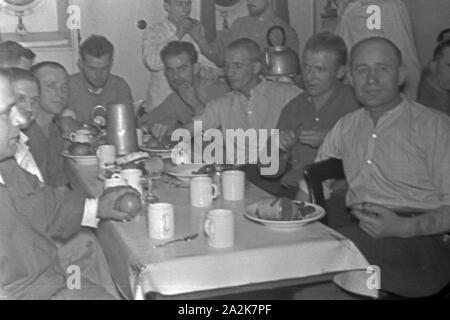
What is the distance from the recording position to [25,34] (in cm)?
279

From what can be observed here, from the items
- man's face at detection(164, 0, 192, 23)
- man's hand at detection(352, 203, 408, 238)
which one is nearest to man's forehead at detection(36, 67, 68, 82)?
man's face at detection(164, 0, 192, 23)

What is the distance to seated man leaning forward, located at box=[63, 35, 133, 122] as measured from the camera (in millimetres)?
2109

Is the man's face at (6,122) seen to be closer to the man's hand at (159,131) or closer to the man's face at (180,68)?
the man's hand at (159,131)

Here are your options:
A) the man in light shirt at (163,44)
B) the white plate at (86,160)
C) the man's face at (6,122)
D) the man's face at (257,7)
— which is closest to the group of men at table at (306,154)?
the man's face at (6,122)

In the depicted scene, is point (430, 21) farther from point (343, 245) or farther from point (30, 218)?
point (30, 218)

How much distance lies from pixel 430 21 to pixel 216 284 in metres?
1.81

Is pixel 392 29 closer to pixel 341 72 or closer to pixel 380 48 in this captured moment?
pixel 341 72

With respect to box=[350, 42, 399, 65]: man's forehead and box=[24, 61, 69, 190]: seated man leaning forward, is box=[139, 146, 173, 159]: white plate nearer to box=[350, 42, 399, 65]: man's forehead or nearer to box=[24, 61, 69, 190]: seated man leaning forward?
box=[24, 61, 69, 190]: seated man leaning forward

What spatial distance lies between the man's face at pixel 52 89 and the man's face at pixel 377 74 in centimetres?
95

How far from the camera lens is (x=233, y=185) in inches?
45.1

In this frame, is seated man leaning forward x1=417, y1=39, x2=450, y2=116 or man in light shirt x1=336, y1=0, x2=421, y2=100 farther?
man in light shirt x1=336, y1=0, x2=421, y2=100

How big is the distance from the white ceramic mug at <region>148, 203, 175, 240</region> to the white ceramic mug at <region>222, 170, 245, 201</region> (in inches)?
9.2

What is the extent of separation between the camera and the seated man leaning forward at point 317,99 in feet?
5.12
